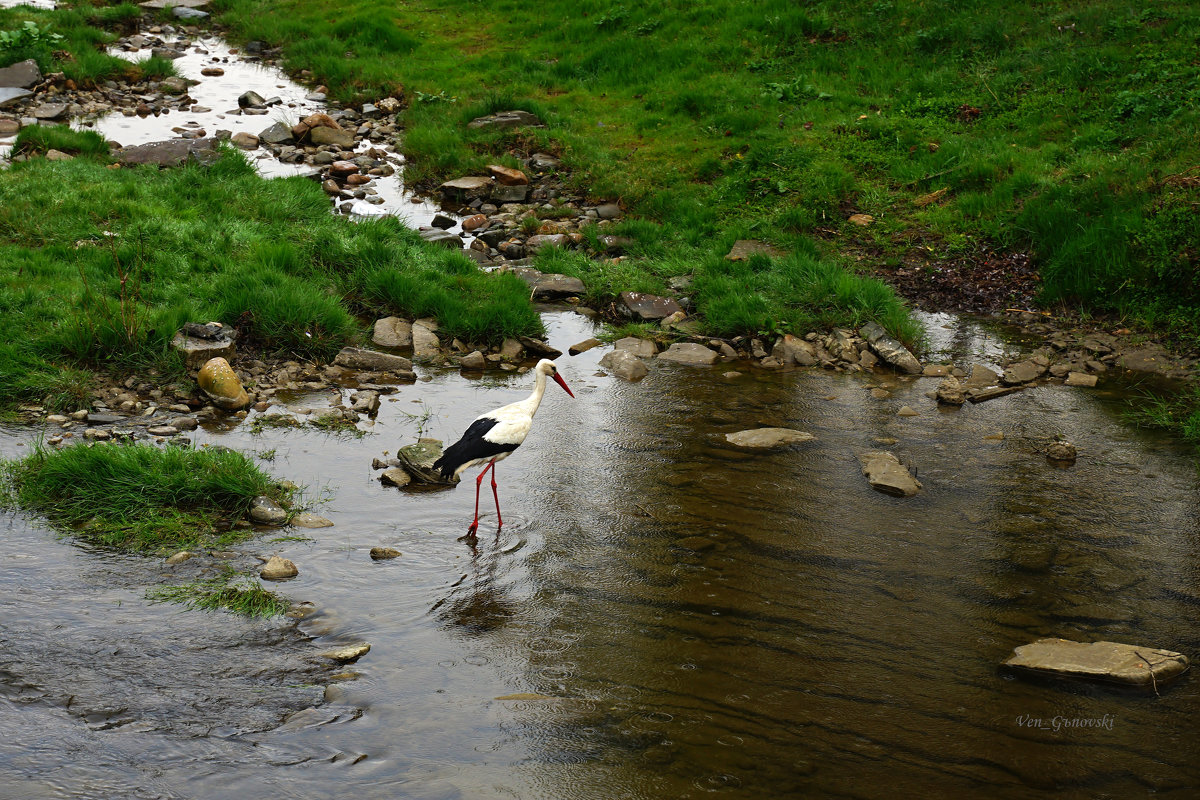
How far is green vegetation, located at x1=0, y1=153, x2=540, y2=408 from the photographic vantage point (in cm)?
887

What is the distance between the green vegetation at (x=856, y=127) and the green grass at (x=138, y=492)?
6158 mm

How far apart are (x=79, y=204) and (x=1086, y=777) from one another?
12178 millimetres

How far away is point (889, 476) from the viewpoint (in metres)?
7.58

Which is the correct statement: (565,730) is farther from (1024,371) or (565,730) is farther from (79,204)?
(79,204)

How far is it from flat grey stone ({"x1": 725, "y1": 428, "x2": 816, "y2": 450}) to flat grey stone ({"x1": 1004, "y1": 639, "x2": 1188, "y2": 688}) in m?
3.29

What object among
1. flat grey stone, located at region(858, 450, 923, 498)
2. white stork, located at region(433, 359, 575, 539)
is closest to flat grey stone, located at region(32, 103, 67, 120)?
white stork, located at region(433, 359, 575, 539)

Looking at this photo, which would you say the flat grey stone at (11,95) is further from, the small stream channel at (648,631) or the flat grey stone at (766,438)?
the flat grey stone at (766,438)

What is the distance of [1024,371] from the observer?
32.6 ft

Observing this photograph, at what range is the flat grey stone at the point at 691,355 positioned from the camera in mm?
10641

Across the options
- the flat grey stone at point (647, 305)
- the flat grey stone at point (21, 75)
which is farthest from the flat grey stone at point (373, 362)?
the flat grey stone at point (21, 75)

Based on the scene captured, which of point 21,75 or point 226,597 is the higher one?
point 21,75

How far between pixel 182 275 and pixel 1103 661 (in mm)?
9697

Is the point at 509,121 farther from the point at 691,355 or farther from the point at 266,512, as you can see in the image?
Answer: the point at 266,512


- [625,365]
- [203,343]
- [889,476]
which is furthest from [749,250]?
[203,343]
